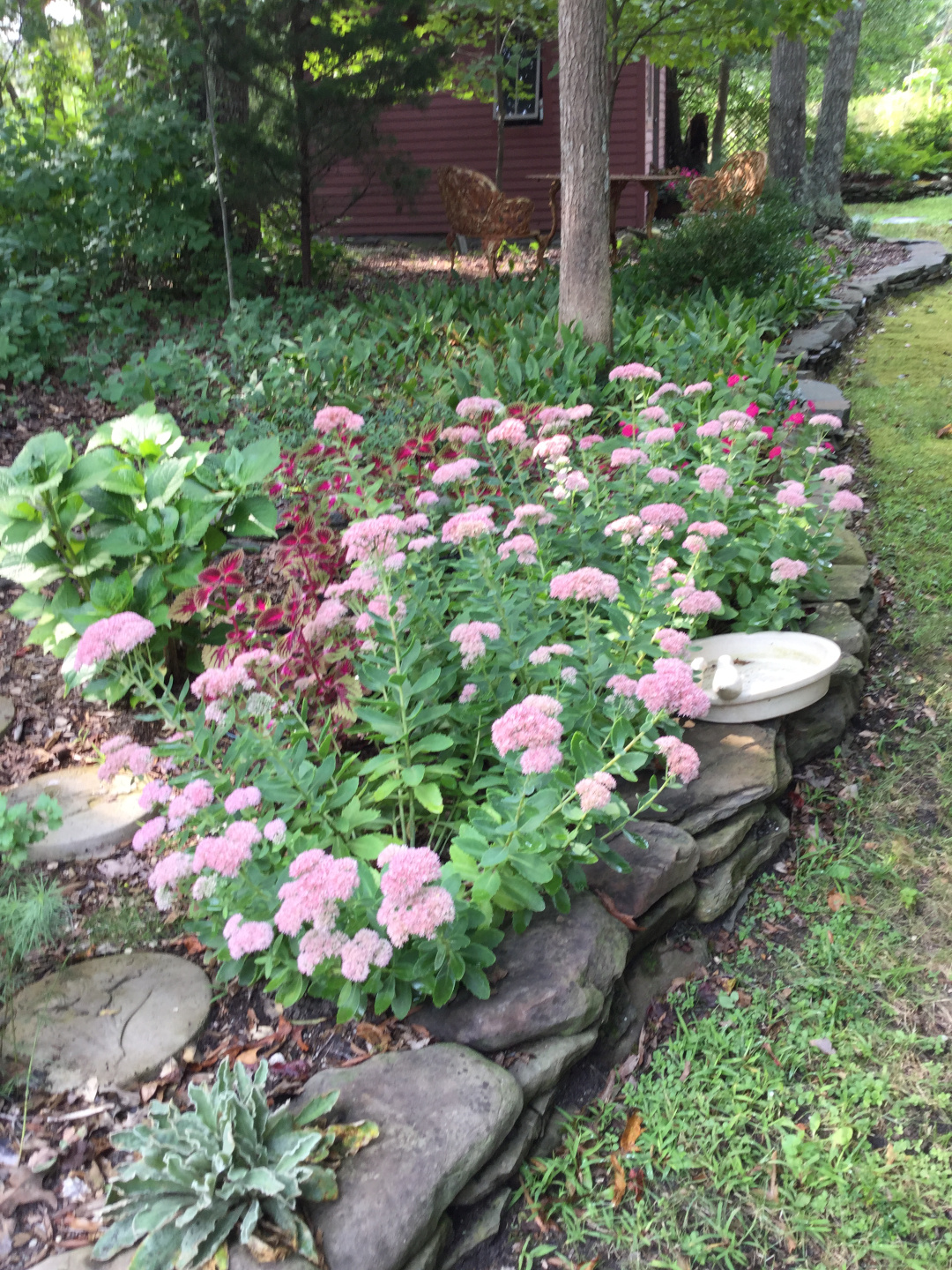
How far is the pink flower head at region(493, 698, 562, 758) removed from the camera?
1751 millimetres

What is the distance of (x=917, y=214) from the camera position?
14.0 m

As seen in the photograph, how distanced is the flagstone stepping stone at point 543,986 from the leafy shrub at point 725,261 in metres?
6.03

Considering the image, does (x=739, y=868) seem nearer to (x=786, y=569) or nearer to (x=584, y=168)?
(x=786, y=569)

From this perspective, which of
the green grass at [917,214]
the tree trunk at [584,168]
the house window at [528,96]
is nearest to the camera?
the tree trunk at [584,168]

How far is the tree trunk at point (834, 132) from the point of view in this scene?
11367 mm

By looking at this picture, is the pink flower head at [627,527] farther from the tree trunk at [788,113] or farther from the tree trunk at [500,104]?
the tree trunk at [788,113]

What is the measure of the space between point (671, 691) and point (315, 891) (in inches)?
32.7

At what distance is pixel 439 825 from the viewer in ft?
8.02

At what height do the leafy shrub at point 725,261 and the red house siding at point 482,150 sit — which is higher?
the red house siding at point 482,150

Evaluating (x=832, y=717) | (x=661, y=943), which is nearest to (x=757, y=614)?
(x=832, y=717)

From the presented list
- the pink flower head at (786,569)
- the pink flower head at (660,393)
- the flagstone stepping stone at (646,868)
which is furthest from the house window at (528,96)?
the flagstone stepping stone at (646,868)

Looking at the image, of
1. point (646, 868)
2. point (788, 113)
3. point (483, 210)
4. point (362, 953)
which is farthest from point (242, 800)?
point (788, 113)

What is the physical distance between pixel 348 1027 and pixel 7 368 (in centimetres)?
518

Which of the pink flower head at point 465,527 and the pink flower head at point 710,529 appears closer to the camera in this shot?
the pink flower head at point 465,527
